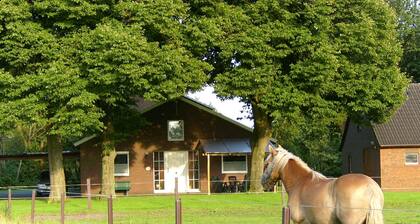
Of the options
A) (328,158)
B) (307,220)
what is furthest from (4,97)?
(328,158)

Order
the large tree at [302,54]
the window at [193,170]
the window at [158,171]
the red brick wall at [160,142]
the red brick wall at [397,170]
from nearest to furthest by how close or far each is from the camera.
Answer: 1. the large tree at [302,54]
2. the red brick wall at [397,170]
3. the red brick wall at [160,142]
4. the window at [158,171]
5. the window at [193,170]

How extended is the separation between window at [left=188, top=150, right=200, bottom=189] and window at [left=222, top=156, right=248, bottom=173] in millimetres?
1805

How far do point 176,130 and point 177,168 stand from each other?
2518 millimetres

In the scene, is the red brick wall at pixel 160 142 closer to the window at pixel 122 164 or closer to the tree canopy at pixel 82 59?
the window at pixel 122 164

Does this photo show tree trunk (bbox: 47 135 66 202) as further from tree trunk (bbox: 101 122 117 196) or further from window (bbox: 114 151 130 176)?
window (bbox: 114 151 130 176)

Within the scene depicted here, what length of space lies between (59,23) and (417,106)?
24.8 metres

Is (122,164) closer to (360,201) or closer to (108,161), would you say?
(108,161)

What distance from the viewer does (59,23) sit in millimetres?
31438

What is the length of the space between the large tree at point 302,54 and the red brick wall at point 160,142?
30.4 feet

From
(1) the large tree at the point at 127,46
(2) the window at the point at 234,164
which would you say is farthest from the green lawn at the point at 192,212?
(2) the window at the point at 234,164

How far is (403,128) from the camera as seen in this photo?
141 ft

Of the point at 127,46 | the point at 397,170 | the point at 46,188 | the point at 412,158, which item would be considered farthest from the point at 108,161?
the point at 412,158

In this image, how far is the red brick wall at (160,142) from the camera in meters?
43.8

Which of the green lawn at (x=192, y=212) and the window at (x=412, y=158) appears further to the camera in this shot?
the window at (x=412, y=158)
